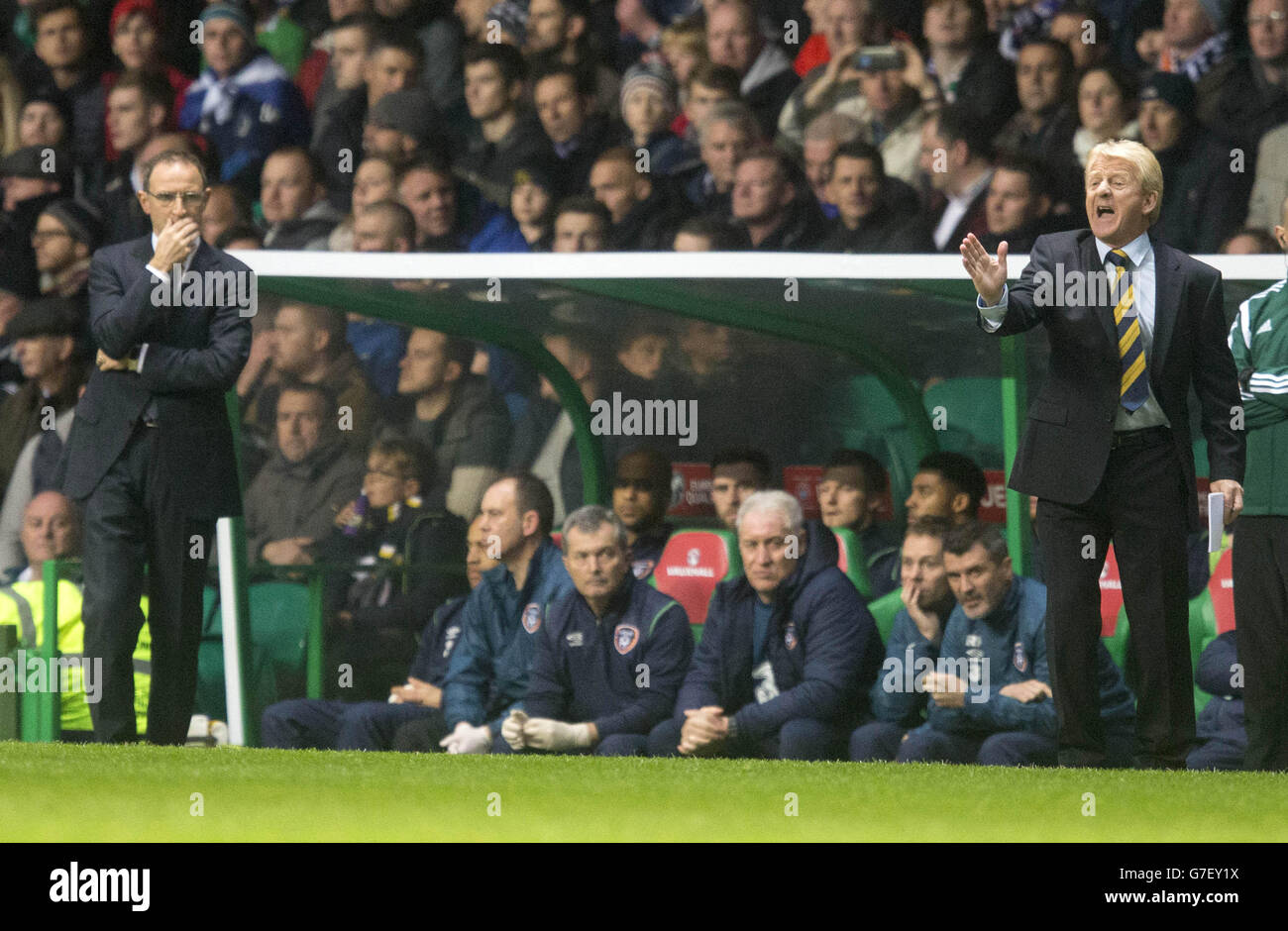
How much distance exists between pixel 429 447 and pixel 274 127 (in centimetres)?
293

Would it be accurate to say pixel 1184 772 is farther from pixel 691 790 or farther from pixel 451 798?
pixel 451 798

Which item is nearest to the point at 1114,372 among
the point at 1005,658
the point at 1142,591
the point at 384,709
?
the point at 1142,591

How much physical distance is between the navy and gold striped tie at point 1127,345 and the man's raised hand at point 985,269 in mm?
379

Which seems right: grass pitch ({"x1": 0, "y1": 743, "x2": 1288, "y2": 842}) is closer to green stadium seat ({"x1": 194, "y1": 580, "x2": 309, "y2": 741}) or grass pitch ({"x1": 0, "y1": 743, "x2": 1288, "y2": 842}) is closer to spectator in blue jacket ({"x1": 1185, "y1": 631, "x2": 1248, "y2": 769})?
spectator in blue jacket ({"x1": 1185, "y1": 631, "x2": 1248, "y2": 769})

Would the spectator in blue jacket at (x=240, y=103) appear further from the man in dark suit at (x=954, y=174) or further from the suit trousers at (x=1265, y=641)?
the suit trousers at (x=1265, y=641)

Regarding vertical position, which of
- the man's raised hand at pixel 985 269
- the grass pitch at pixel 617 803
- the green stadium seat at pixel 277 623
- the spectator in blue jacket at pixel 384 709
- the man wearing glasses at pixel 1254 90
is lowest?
the grass pitch at pixel 617 803

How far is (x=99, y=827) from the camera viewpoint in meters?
3.84

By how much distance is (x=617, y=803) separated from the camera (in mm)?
4008

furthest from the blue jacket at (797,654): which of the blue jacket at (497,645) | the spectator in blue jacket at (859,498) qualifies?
the blue jacket at (497,645)

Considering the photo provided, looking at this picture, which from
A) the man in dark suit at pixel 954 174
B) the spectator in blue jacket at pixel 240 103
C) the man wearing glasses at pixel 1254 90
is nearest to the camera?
the man wearing glasses at pixel 1254 90

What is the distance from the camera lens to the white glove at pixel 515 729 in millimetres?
5762

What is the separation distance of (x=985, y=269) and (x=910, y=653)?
5.13ft

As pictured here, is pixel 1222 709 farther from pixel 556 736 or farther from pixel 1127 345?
pixel 556 736

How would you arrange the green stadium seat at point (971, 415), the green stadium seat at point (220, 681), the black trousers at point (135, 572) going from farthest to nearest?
the green stadium seat at point (220, 681) → the green stadium seat at point (971, 415) → the black trousers at point (135, 572)
